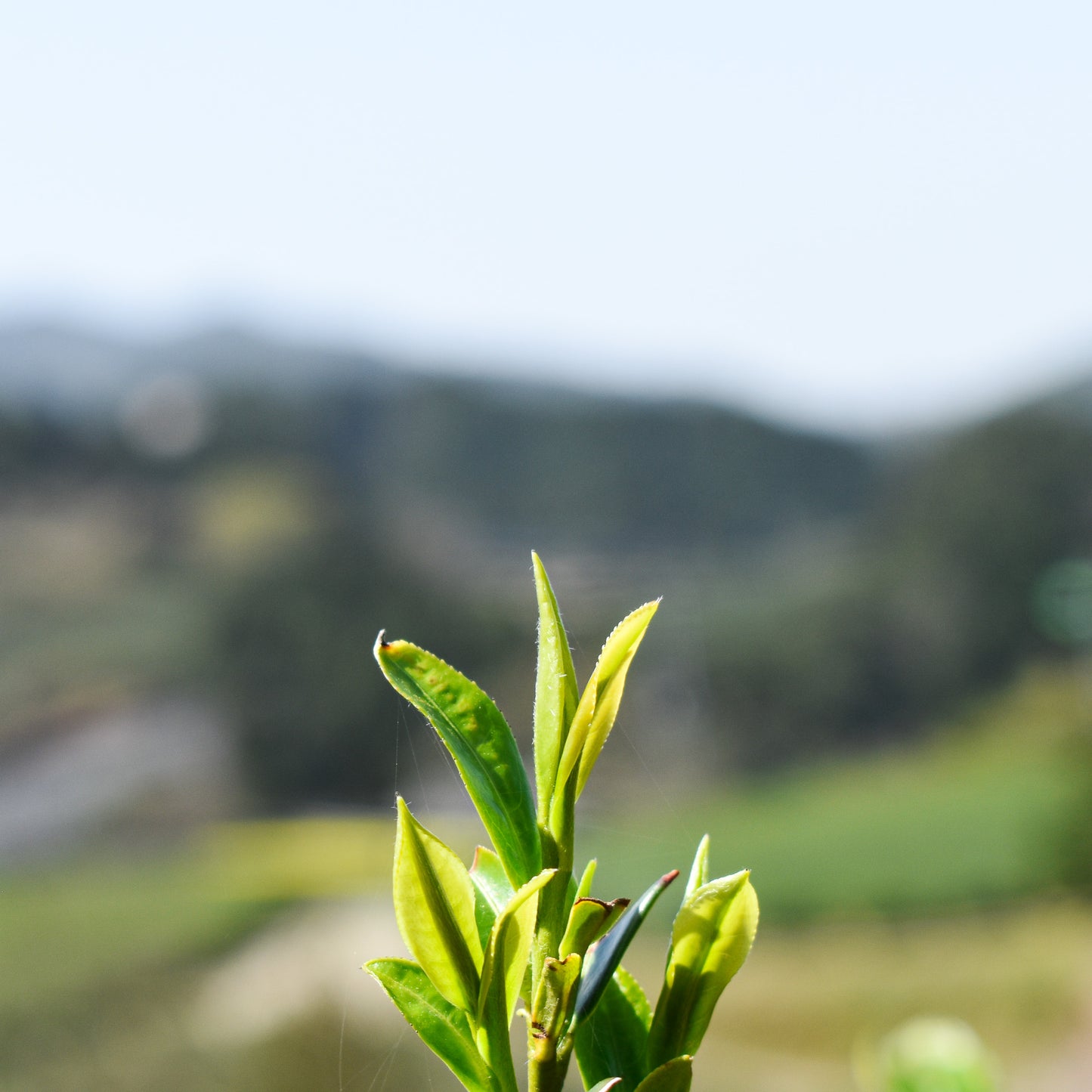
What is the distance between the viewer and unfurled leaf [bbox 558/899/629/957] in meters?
0.14

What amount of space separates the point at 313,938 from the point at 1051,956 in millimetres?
2475

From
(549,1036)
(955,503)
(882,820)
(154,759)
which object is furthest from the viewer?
(955,503)

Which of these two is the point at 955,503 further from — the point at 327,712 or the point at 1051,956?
the point at 327,712

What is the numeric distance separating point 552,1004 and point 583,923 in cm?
1

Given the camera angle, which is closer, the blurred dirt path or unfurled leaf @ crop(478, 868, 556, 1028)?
unfurled leaf @ crop(478, 868, 556, 1028)

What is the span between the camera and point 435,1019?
147 millimetres

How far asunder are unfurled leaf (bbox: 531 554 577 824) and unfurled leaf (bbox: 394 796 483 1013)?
0.6 inches

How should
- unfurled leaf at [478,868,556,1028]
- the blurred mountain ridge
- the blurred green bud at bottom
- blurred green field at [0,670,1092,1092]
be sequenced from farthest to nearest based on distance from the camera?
the blurred mountain ridge < blurred green field at [0,670,1092,1092] < the blurred green bud at bottom < unfurled leaf at [478,868,556,1028]

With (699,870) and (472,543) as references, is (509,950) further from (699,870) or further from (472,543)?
(472,543)

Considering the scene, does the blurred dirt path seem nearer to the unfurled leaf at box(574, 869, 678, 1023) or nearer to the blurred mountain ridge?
the blurred mountain ridge

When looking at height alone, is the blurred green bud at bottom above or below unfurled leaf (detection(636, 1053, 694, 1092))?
below

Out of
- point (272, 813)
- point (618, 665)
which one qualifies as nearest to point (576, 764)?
point (618, 665)

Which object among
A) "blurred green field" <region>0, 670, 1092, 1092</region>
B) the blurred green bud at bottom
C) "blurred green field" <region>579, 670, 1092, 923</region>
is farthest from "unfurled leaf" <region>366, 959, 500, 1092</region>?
"blurred green field" <region>579, 670, 1092, 923</region>

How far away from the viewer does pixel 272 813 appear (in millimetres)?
3799
